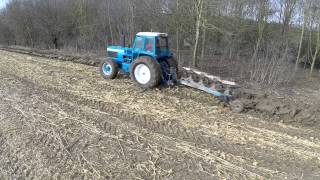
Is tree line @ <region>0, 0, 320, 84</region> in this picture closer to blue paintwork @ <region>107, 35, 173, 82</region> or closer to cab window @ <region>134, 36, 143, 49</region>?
blue paintwork @ <region>107, 35, 173, 82</region>

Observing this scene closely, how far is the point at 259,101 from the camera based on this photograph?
6.51 metres

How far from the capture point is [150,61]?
757 cm

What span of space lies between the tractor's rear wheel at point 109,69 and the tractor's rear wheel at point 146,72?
3.36ft

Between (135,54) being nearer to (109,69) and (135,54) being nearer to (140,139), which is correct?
(109,69)

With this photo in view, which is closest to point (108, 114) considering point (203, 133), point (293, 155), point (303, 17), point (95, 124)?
point (95, 124)

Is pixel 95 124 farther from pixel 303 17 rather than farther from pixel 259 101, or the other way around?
pixel 303 17

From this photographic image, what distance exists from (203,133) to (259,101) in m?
2.09

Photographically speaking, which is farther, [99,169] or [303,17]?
[303,17]

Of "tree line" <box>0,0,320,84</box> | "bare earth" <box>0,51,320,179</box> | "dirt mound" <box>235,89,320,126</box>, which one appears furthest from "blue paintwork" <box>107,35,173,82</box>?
"tree line" <box>0,0,320,84</box>

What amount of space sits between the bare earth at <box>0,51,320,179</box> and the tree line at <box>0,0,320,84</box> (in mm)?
7079

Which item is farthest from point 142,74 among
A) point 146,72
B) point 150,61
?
point 150,61

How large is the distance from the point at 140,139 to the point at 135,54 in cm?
403

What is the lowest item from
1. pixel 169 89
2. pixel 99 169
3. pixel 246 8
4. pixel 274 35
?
pixel 99 169

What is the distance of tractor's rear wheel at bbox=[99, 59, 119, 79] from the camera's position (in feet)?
28.8
